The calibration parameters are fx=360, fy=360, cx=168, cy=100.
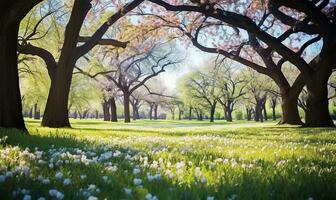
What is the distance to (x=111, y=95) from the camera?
195 feet

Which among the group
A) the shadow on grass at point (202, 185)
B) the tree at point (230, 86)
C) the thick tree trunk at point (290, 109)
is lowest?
the shadow on grass at point (202, 185)

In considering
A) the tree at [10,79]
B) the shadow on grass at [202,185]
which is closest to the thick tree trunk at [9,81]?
the tree at [10,79]

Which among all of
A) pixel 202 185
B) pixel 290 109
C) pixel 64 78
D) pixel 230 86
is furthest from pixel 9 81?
pixel 230 86

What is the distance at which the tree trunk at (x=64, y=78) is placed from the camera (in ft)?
67.0

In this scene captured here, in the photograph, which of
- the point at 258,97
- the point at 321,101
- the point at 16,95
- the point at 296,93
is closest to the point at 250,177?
the point at 16,95

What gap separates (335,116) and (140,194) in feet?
309

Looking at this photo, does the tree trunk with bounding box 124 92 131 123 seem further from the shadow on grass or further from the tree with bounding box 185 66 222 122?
the shadow on grass

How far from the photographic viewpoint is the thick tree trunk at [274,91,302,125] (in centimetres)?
3036

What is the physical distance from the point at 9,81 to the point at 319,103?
2051 centimetres

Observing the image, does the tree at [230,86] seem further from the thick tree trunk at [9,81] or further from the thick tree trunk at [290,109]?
the thick tree trunk at [9,81]

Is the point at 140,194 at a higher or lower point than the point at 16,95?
lower

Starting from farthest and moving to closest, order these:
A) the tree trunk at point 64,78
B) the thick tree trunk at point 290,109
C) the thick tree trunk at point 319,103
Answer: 1. the thick tree trunk at point 290,109
2. the thick tree trunk at point 319,103
3. the tree trunk at point 64,78

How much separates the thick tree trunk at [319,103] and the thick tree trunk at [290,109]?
15.6 feet

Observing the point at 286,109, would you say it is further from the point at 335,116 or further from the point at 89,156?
the point at 335,116
